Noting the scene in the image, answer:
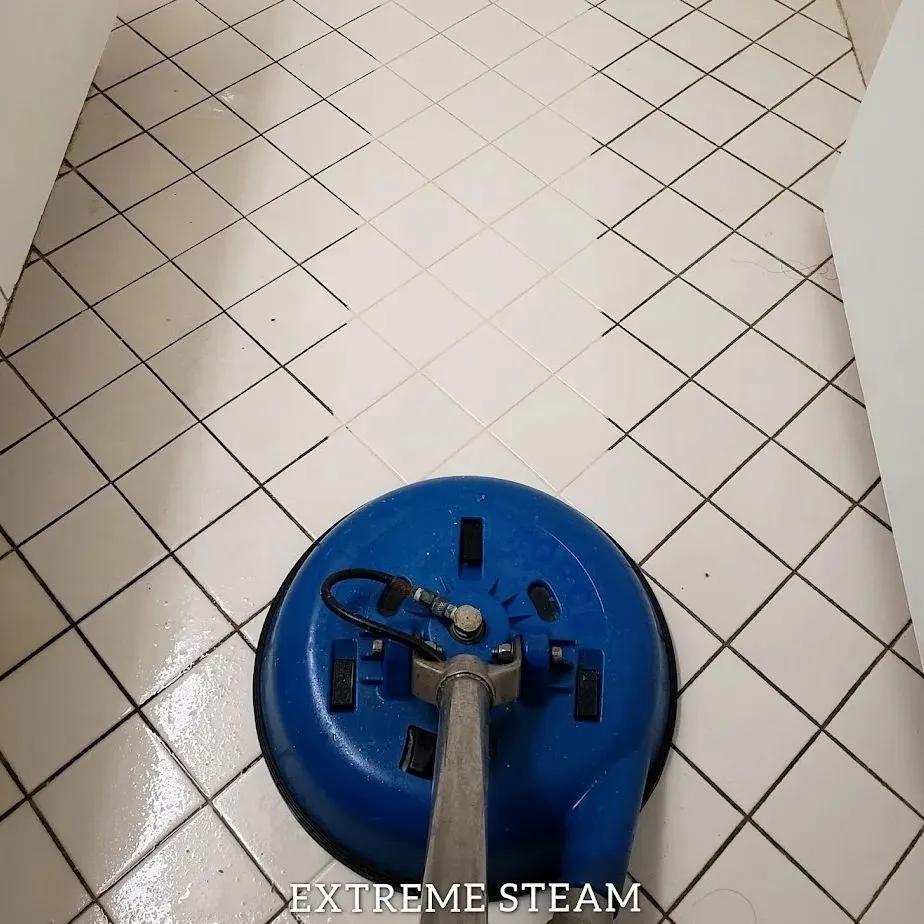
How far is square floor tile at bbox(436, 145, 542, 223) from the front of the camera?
4.96ft

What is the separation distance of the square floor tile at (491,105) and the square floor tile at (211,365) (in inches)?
25.0

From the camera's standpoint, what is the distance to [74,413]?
1.27 m

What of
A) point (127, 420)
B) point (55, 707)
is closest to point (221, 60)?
point (127, 420)

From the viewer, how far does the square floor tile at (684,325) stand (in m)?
1.35

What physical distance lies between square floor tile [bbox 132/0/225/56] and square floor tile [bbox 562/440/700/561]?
1239mm

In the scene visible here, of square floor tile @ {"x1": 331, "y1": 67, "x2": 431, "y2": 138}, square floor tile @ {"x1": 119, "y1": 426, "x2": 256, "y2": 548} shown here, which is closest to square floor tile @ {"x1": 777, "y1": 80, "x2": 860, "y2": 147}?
square floor tile @ {"x1": 331, "y1": 67, "x2": 431, "y2": 138}

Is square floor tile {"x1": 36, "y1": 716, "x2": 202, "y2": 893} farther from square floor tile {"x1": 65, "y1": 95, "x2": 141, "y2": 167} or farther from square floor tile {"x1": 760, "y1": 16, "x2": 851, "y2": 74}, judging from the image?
square floor tile {"x1": 760, "y1": 16, "x2": 851, "y2": 74}

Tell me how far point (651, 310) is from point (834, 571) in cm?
50

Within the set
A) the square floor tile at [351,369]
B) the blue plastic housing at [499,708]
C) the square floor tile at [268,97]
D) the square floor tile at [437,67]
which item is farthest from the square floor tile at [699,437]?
the square floor tile at [268,97]

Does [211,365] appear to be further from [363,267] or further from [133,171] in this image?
[133,171]

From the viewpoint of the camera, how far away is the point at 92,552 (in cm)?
115

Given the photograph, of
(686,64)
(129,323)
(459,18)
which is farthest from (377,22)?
(129,323)

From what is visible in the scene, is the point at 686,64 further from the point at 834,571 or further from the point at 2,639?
the point at 2,639

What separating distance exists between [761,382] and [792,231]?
1.12ft
